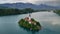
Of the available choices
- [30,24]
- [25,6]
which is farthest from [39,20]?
[25,6]

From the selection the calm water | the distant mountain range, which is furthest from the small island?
the distant mountain range

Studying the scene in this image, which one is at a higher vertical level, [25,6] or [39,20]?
[25,6]

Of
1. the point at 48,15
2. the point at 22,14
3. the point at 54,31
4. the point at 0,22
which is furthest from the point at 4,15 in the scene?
the point at 54,31

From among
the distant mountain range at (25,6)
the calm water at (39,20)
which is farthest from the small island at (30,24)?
the distant mountain range at (25,6)

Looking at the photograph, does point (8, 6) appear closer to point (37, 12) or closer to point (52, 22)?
point (37, 12)

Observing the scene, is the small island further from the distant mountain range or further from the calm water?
the distant mountain range

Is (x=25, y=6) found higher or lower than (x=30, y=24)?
higher

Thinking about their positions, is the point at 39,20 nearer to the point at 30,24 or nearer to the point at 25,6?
the point at 30,24
